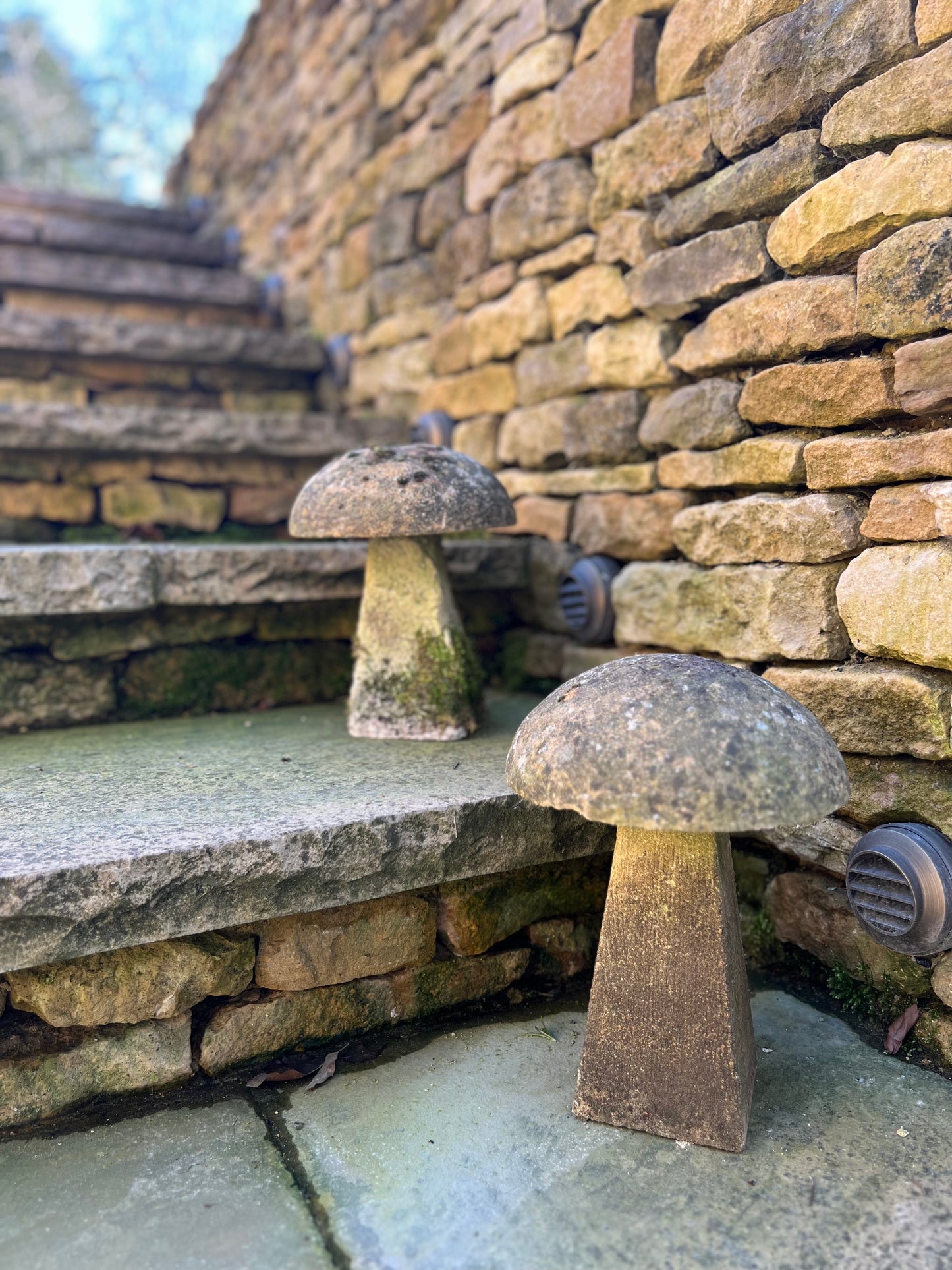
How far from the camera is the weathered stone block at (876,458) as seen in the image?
75.7 inches

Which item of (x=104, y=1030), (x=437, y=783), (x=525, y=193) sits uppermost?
(x=525, y=193)

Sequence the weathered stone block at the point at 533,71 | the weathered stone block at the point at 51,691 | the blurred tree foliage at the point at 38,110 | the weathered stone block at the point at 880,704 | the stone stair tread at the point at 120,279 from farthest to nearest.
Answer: the blurred tree foliage at the point at 38,110
the stone stair tread at the point at 120,279
the weathered stone block at the point at 533,71
the weathered stone block at the point at 51,691
the weathered stone block at the point at 880,704

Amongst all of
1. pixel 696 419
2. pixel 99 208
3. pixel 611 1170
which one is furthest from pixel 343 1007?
pixel 99 208

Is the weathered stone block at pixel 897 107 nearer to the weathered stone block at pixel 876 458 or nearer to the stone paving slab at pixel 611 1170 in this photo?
the weathered stone block at pixel 876 458

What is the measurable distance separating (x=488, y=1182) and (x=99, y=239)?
5743 millimetres

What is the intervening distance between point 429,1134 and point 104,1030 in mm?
735

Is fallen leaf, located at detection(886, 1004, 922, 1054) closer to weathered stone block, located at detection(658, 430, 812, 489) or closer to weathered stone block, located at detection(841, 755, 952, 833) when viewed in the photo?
weathered stone block, located at detection(841, 755, 952, 833)

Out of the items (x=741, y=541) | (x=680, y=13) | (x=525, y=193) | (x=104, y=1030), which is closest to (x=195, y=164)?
(x=525, y=193)

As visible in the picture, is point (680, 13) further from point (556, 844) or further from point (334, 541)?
point (556, 844)

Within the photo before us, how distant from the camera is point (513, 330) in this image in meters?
3.46

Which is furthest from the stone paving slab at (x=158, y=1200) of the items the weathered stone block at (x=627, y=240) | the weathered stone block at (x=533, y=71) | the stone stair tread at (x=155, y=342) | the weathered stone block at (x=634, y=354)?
the stone stair tread at (x=155, y=342)

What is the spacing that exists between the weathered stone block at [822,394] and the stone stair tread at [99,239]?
4.76 m

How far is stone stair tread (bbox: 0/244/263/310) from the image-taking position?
→ 4.90 meters

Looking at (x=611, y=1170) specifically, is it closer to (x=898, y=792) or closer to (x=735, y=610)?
(x=898, y=792)
